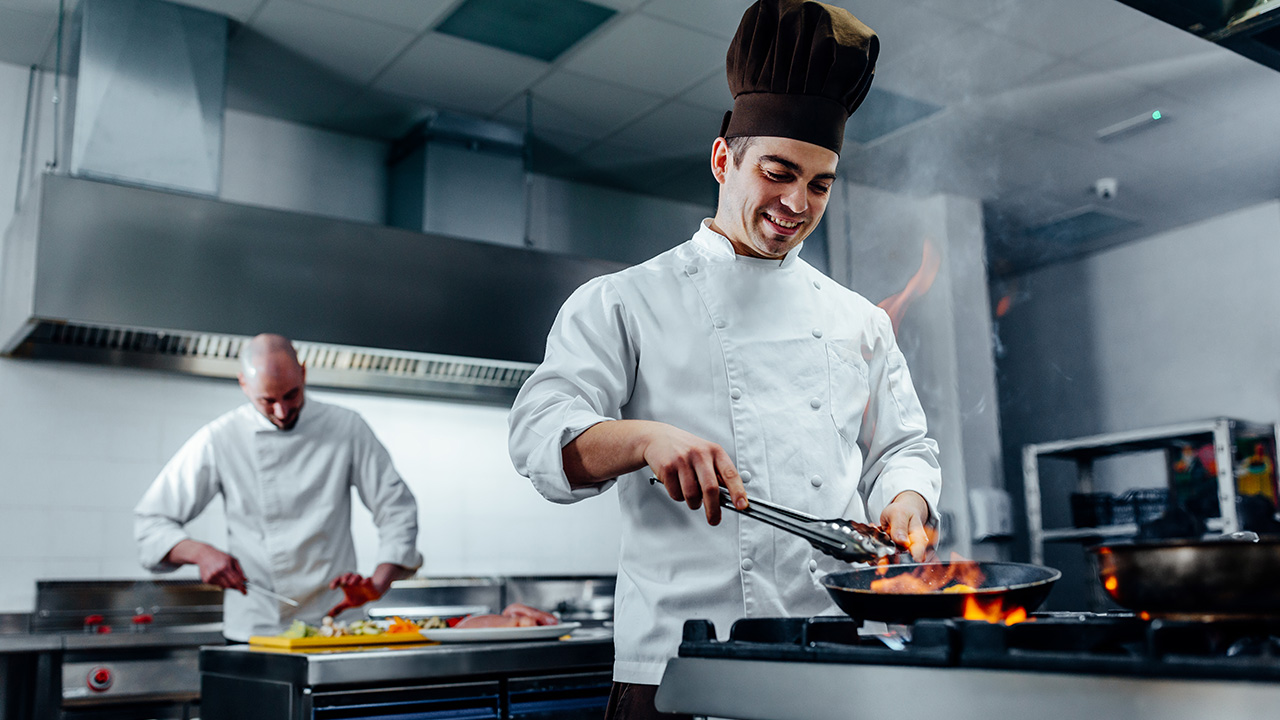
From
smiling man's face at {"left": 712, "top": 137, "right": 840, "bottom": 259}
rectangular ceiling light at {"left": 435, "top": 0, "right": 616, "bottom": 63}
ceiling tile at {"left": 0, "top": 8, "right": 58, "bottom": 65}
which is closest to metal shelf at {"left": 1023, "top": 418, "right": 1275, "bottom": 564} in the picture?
rectangular ceiling light at {"left": 435, "top": 0, "right": 616, "bottom": 63}

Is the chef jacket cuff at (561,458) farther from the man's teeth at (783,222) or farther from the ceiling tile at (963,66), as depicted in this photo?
the ceiling tile at (963,66)

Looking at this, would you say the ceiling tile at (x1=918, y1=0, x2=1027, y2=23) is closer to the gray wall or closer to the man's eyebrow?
the man's eyebrow

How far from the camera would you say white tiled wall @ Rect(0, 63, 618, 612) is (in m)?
3.64

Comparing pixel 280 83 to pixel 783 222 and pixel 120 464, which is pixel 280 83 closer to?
pixel 120 464

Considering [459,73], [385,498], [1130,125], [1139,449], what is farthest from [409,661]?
[1139,449]

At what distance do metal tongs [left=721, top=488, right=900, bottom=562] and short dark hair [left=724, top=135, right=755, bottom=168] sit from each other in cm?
53

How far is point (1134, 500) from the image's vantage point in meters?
5.56

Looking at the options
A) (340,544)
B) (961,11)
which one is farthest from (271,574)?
(961,11)

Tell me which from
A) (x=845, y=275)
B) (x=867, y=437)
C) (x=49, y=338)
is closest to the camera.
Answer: (x=867, y=437)

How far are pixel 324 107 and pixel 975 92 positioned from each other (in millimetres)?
2778

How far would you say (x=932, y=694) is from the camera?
2.56ft

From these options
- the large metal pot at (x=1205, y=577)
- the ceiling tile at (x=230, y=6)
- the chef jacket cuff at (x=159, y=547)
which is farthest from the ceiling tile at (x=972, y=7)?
the large metal pot at (x=1205, y=577)

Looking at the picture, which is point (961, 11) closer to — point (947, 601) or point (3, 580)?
point (947, 601)

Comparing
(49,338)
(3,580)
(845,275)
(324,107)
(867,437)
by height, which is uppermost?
(324,107)
